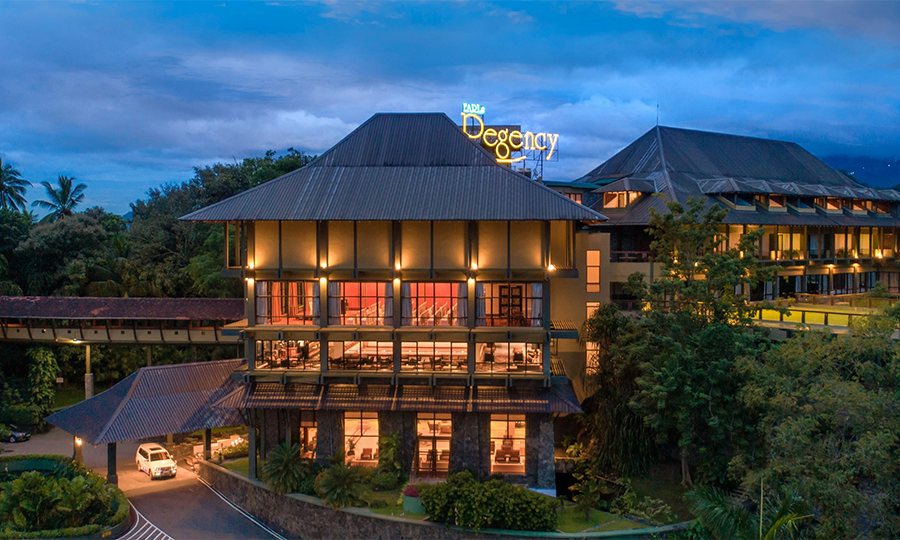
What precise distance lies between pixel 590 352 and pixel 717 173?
57.2 feet

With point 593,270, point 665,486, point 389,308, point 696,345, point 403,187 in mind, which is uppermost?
point 403,187

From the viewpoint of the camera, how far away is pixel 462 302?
29.2 m

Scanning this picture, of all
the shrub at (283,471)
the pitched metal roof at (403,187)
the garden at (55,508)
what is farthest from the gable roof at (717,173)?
the garden at (55,508)

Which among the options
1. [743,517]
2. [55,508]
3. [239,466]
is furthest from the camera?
[239,466]

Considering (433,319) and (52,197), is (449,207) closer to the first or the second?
(433,319)

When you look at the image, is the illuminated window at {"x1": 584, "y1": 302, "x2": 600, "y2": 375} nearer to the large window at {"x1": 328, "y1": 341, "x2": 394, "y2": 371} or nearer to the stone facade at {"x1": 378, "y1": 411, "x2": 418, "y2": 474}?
the stone facade at {"x1": 378, "y1": 411, "x2": 418, "y2": 474}

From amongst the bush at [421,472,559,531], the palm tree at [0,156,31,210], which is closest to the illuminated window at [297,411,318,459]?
the bush at [421,472,559,531]

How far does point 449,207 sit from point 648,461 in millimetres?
13699

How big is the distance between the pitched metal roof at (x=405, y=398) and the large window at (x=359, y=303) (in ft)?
9.42

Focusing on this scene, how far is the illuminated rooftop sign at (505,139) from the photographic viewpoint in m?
41.2

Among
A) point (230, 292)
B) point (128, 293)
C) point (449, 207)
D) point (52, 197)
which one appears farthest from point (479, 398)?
point (52, 197)

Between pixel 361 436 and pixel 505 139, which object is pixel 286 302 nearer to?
pixel 361 436

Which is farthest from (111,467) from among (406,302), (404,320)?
(406,302)

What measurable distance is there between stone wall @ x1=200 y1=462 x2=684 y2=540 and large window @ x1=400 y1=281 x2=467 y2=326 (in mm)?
8211
